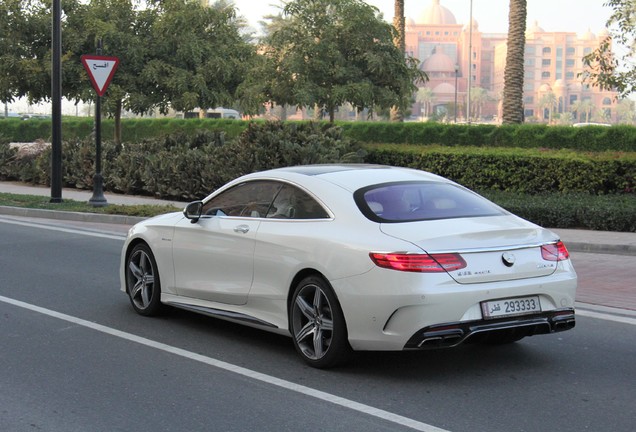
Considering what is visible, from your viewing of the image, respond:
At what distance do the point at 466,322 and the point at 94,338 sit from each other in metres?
3.26

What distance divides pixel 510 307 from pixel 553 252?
611 mm

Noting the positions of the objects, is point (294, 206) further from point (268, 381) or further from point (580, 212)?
point (580, 212)

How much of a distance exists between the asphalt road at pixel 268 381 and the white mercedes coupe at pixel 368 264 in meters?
0.29

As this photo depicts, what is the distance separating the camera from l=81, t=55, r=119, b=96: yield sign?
19047 millimetres

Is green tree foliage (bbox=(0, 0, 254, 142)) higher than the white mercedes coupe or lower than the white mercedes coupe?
higher

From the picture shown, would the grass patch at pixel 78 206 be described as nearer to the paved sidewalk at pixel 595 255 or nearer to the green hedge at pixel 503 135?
the paved sidewalk at pixel 595 255

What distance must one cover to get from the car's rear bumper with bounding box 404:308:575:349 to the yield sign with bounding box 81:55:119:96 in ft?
46.2

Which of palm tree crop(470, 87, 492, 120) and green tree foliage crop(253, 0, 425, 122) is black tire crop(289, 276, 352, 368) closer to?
green tree foliage crop(253, 0, 425, 122)

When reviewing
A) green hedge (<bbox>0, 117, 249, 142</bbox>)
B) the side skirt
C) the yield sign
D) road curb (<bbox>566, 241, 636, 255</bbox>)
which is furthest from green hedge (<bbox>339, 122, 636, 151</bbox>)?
the side skirt

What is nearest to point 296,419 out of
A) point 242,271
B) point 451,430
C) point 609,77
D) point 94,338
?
point 451,430

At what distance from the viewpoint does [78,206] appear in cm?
1966

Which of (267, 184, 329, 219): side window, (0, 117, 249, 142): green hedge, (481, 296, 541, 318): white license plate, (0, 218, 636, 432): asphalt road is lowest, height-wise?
(0, 218, 636, 432): asphalt road

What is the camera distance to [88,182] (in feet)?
82.1

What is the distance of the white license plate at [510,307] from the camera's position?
633 cm
